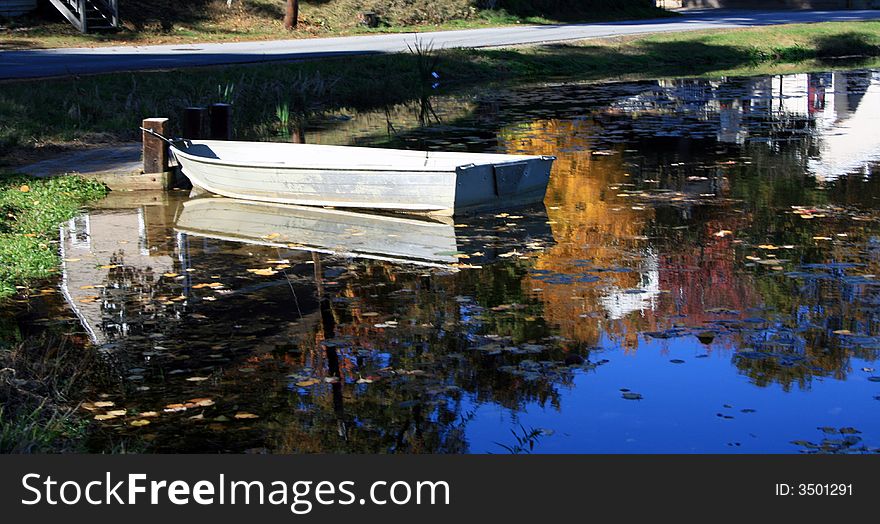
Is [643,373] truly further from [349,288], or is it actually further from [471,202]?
[471,202]

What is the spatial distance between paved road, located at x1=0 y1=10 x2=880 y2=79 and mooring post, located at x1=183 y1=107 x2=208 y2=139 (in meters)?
6.32

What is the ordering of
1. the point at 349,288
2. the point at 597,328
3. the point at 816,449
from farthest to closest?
the point at 349,288 → the point at 597,328 → the point at 816,449

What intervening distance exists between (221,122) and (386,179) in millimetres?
4887

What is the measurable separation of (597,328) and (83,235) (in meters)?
6.84

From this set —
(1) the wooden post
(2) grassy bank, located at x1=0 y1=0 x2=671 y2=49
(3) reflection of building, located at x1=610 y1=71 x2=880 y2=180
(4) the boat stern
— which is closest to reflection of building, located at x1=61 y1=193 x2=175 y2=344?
(1) the wooden post

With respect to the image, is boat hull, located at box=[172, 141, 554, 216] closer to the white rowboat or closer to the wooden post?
the white rowboat

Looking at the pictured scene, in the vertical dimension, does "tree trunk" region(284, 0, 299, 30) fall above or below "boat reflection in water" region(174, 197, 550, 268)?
above

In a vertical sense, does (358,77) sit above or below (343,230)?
above

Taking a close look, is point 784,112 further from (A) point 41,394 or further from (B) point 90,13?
(A) point 41,394

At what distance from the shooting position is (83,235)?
1380 centimetres

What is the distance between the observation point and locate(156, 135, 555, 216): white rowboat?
14500 millimetres

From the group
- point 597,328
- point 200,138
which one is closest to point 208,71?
point 200,138

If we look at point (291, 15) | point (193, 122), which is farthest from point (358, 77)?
point (291, 15)

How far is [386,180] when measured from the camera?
1474cm
